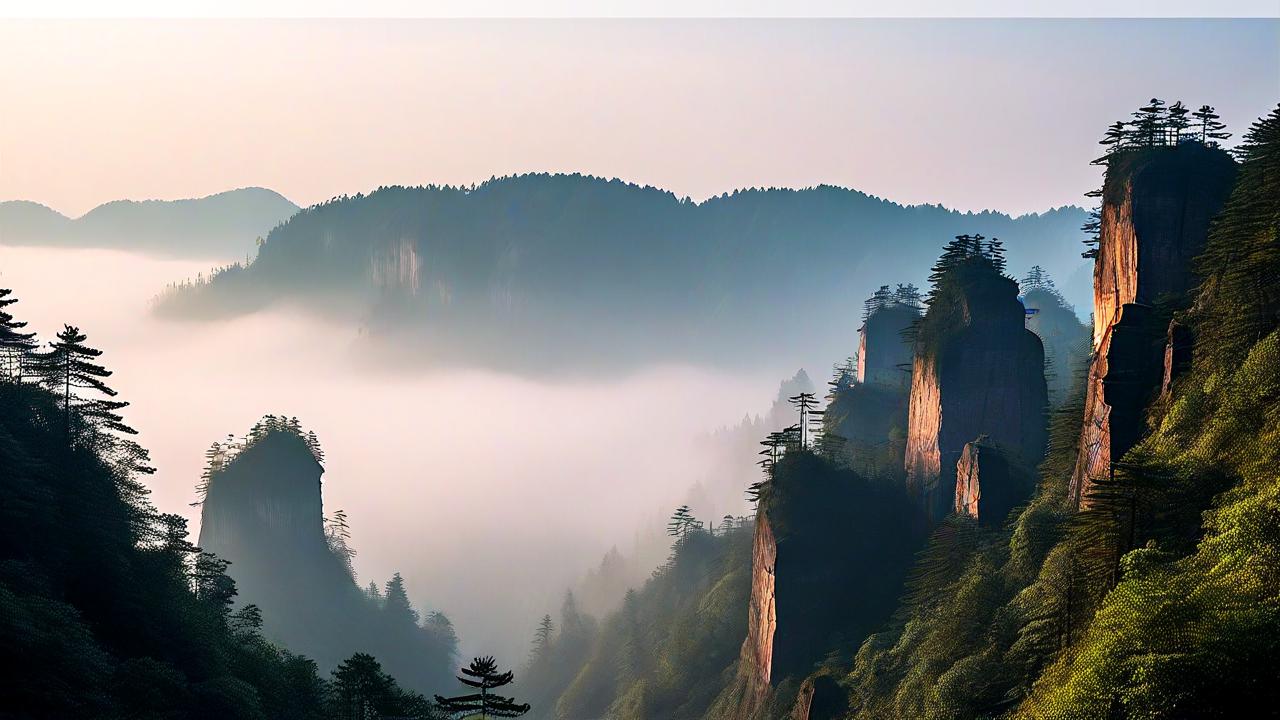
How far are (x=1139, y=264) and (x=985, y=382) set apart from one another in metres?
29.8

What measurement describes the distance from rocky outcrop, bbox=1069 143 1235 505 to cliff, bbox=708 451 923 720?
3630 cm

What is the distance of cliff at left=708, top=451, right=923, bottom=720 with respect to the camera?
12481cm

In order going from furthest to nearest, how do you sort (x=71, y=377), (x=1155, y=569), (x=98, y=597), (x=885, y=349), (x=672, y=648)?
(x=885, y=349)
(x=672, y=648)
(x=71, y=377)
(x=98, y=597)
(x=1155, y=569)

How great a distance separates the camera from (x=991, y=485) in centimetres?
11394

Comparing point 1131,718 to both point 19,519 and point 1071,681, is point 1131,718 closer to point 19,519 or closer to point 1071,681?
point 1071,681

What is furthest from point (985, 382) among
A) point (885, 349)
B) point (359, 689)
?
point (359, 689)

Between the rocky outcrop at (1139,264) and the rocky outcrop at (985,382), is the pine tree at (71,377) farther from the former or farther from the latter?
the rocky outcrop at (985,382)

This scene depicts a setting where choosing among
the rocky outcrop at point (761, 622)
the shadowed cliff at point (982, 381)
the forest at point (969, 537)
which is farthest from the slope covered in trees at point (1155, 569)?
the rocky outcrop at point (761, 622)

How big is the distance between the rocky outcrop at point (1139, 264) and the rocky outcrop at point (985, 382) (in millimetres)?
18029

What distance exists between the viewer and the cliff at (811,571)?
124812 mm

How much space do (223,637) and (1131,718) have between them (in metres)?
72.7

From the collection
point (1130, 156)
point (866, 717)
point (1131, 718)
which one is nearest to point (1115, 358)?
point (1130, 156)

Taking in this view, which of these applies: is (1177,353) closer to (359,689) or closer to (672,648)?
(359,689)

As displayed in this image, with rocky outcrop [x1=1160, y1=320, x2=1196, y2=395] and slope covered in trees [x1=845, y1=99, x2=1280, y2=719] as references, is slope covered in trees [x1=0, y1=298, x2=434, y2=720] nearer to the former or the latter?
slope covered in trees [x1=845, y1=99, x2=1280, y2=719]
